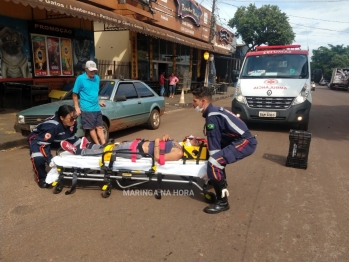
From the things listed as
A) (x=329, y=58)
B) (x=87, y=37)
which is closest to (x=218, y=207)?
(x=87, y=37)

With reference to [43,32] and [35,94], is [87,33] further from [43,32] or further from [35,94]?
[35,94]

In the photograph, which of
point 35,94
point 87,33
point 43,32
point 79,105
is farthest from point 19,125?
point 87,33

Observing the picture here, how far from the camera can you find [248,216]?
10.3 ft

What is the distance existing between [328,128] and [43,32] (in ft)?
36.8

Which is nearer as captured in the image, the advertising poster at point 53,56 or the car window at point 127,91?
the car window at point 127,91

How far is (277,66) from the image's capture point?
26.4 feet

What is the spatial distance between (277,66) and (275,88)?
45.4 inches

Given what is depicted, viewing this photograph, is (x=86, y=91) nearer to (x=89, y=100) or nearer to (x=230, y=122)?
(x=89, y=100)

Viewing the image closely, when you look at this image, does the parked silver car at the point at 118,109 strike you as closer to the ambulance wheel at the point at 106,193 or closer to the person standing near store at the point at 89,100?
the person standing near store at the point at 89,100

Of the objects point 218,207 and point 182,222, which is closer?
point 182,222

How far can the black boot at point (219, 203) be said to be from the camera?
3.18 meters

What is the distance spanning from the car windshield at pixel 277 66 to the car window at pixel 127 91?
348cm

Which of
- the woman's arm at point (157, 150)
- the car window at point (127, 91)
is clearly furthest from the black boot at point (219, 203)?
the car window at point (127, 91)

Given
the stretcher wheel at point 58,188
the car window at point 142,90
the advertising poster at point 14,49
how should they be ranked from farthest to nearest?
the advertising poster at point 14,49 < the car window at point 142,90 < the stretcher wheel at point 58,188
